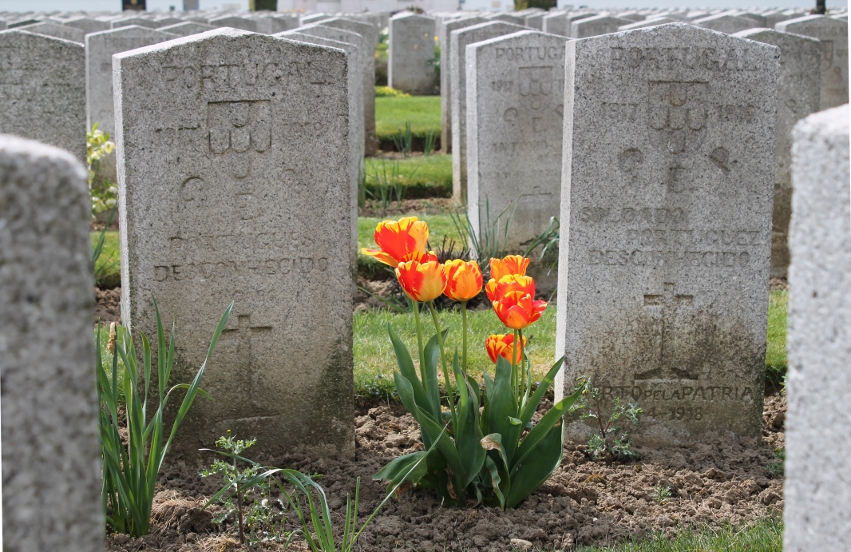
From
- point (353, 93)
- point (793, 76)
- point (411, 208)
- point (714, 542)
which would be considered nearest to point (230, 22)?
point (411, 208)

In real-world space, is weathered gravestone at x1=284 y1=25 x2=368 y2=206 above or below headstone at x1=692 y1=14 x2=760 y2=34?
below

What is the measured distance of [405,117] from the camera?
12.6 metres

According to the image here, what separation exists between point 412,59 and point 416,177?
8229 mm

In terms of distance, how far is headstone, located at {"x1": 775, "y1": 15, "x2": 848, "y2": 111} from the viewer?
8078 millimetres

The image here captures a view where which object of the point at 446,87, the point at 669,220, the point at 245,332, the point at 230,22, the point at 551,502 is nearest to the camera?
the point at 551,502

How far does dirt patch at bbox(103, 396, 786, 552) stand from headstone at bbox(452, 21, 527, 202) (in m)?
4.50

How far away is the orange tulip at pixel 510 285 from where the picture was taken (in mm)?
2662

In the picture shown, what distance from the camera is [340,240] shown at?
10.8 feet

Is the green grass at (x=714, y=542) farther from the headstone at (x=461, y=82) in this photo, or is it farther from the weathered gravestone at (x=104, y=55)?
the weathered gravestone at (x=104, y=55)

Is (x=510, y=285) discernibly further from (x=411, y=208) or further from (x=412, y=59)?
(x=412, y=59)

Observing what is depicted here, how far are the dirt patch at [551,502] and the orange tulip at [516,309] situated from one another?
67 centimetres

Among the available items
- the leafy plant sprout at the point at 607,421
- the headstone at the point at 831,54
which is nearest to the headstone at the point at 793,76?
the headstone at the point at 831,54

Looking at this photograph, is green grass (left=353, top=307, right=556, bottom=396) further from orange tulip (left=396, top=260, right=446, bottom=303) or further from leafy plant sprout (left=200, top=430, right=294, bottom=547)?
orange tulip (left=396, top=260, right=446, bottom=303)

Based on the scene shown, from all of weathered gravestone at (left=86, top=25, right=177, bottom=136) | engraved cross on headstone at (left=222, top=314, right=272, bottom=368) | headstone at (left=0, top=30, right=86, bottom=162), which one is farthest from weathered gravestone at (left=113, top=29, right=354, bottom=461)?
weathered gravestone at (left=86, top=25, right=177, bottom=136)
